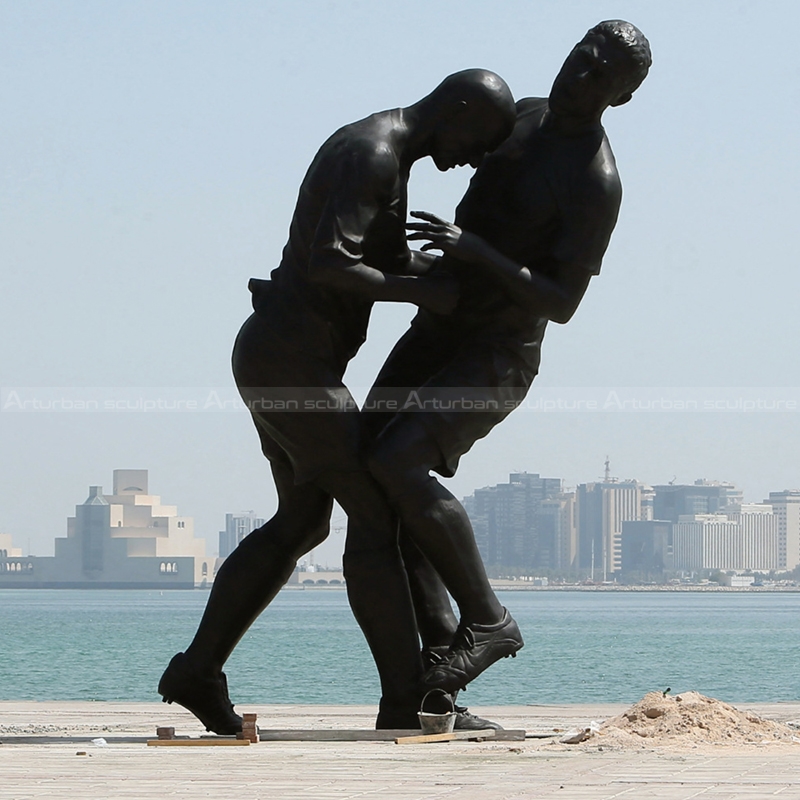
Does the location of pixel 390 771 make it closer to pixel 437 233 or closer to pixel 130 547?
pixel 437 233

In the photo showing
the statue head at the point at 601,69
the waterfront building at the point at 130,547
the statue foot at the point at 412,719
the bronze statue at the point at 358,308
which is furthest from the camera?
the waterfront building at the point at 130,547

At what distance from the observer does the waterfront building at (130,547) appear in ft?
573

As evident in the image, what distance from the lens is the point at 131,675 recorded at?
30.2 m

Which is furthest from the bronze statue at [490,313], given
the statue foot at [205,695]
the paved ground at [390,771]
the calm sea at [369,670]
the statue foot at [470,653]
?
the calm sea at [369,670]

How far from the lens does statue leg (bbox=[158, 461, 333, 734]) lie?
6.91 metres

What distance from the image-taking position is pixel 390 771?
507 centimetres

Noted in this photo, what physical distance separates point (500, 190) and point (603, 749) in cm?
240

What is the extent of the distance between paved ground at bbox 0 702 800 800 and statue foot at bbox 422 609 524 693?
1.14 feet

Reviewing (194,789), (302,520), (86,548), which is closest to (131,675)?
(302,520)

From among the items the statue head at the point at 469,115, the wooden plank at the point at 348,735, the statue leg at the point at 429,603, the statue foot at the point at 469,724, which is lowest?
the wooden plank at the point at 348,735

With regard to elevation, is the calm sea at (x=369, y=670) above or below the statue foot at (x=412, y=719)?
below

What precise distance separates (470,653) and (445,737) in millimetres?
387

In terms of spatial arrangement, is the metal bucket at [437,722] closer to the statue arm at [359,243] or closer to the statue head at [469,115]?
the statue arm at [359,243]

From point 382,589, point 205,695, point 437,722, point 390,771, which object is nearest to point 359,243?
point 382,589
